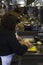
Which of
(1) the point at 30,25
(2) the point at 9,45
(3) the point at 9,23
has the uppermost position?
(3) the point at 9,23

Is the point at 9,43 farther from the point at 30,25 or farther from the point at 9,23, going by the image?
the point at 30,25

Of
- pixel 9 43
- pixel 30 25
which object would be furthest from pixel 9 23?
pixel 30 25

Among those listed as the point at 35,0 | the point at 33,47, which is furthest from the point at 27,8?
the point at 33,47

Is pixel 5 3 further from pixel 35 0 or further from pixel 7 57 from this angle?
pixel 7 57

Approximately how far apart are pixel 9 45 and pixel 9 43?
0.03 metres

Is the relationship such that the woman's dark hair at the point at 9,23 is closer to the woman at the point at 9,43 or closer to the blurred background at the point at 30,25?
the woman at the point at 9,43

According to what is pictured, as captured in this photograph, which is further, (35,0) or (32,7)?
(32,7)

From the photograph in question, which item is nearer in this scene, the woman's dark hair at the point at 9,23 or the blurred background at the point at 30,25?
the blurred background at the point at 30,25

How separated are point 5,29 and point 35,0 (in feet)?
7.50

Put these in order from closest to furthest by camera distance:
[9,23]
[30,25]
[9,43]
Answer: [9,43] < [9,23] < [30,25]

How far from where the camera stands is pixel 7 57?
338 centimetres

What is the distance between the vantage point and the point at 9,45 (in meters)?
3.30

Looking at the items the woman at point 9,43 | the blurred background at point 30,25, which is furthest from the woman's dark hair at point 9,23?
the blurred background at point 30,25

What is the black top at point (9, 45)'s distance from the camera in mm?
3254
